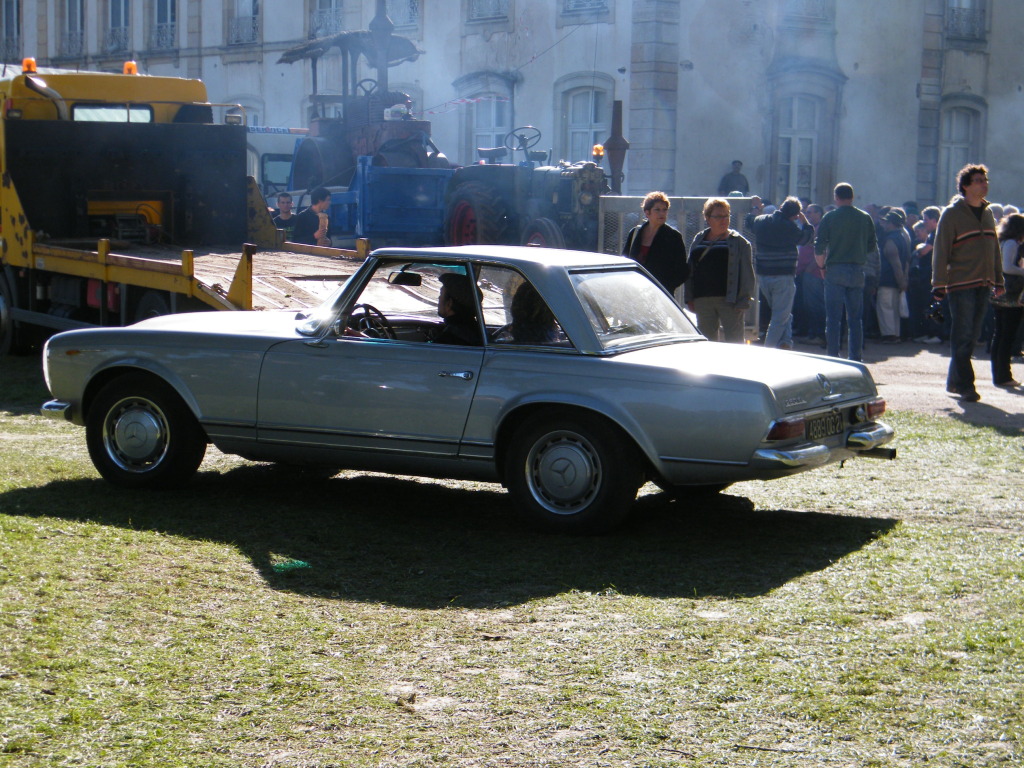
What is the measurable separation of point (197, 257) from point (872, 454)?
8178mm

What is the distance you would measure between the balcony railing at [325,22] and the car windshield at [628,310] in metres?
28.0

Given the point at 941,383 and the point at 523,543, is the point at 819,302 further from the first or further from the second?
the point at 523,543

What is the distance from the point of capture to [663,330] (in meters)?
7.16

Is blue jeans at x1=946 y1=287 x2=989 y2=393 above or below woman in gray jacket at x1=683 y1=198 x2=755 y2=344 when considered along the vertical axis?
below

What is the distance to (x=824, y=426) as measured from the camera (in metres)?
6.64

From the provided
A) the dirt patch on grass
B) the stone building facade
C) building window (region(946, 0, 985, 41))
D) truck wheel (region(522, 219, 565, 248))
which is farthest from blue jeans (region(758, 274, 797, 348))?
building window (region(946, 0, 985, 41))

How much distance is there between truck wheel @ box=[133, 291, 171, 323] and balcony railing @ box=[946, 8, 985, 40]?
75.0 ft

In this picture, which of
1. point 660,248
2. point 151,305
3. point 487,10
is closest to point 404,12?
point 487,10

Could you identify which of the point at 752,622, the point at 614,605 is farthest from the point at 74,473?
the point at 752,622

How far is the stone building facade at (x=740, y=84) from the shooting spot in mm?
26938

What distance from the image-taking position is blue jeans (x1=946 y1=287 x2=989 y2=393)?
11.6 metres

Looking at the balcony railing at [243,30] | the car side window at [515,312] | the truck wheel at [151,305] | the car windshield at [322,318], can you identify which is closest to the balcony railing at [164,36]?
the balcony railing at [243,30]

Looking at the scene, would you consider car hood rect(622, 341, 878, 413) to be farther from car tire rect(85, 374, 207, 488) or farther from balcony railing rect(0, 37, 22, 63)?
balcony railing rect(0, 37, 22, 63)

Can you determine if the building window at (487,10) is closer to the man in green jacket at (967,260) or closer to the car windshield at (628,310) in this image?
the man in green jacket at (967,260)
